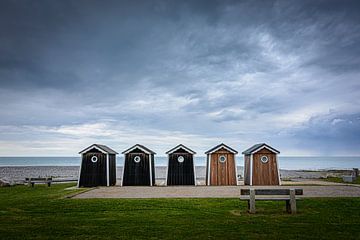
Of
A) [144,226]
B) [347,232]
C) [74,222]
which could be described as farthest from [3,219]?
[347,232]

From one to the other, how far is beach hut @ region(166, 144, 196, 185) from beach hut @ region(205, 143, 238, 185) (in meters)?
1.60

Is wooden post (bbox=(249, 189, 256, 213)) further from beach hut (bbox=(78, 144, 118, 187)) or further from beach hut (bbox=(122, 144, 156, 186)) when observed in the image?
beach hut (bbox=(78, 144, 118, 187))

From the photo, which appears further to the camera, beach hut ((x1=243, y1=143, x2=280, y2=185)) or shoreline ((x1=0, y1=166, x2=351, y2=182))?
shoreline ((x1=0, y1=166, x2=351, y2=182))

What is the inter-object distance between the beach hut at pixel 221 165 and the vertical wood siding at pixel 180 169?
1633 millimetres

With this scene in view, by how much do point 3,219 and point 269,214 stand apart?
9.86 meters

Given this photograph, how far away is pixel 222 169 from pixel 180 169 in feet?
12.2

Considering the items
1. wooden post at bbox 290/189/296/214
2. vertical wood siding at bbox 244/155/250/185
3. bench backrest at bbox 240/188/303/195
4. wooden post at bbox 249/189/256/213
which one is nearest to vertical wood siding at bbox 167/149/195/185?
vertical wood siding at bbox 244/155/250/185

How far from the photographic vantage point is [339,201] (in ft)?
52.4

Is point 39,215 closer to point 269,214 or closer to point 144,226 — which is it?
point 144,226

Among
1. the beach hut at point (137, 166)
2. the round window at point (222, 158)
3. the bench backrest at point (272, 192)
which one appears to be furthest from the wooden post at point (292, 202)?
the beach hut at point (137, 166)

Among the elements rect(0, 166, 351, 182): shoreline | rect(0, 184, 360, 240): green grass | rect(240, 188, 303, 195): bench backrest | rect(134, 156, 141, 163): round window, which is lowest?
rect(0, 184, 360, 240): green grass

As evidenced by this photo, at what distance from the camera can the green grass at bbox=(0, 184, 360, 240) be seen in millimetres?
9929

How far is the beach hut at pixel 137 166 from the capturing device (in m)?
29.6

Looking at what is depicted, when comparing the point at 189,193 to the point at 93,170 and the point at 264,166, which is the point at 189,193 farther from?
the point at 93,170
